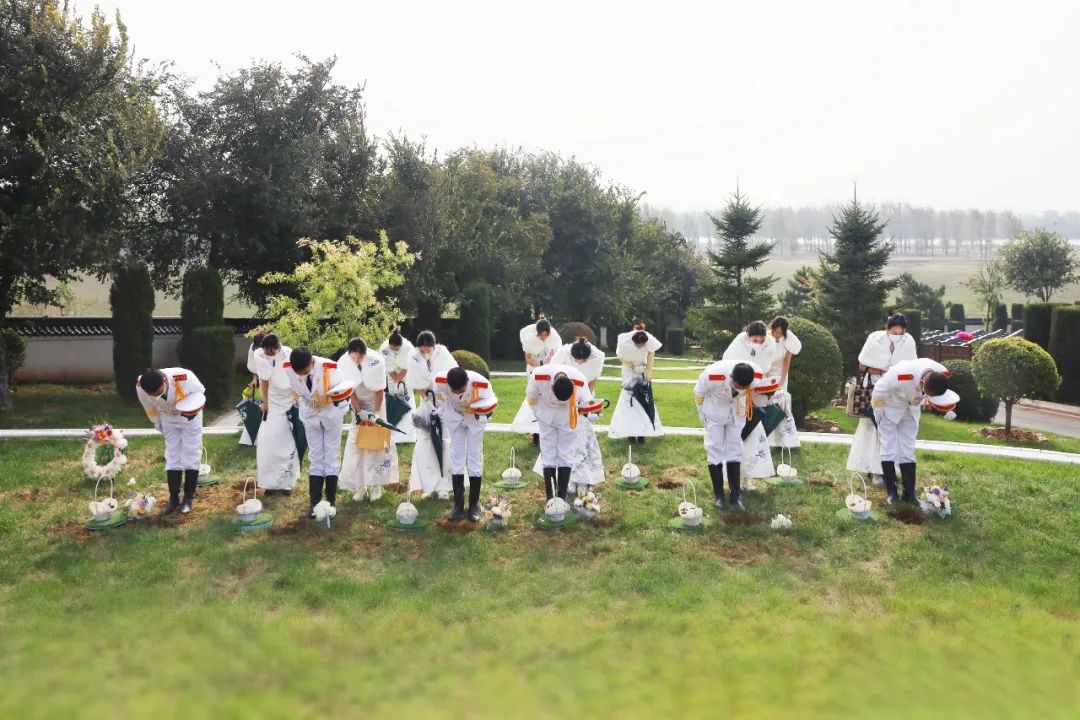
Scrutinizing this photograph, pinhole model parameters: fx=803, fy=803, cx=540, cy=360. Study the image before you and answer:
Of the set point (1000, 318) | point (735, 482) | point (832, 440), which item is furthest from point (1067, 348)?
point (1000, 318)

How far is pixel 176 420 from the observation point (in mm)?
9297

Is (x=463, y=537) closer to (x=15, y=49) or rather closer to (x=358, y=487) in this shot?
(x=358, y=487)

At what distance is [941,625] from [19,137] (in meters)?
Result: 18.0

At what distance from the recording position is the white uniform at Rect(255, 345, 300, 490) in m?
10.1

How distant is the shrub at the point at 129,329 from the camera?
1845cm

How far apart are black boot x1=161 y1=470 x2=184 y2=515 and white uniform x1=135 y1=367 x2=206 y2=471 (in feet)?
0.31

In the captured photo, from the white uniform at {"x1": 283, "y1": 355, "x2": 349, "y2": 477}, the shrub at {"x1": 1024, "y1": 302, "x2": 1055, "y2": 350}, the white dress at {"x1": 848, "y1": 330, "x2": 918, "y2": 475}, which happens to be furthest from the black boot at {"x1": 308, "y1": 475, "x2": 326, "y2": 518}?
the shrub at {"x1": 1024, "y1": 302, "x2": 1055, "y2": 350}

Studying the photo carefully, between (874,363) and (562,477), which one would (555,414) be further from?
(874,363)

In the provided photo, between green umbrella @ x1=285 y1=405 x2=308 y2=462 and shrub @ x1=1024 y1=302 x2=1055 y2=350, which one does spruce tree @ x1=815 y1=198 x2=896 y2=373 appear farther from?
green umbrella @ x1=285 y1=405 x2=308 y2=462

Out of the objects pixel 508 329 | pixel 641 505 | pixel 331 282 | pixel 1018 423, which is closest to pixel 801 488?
pixel 641 505

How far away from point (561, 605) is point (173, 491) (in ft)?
17.3

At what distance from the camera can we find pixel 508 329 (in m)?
36.5

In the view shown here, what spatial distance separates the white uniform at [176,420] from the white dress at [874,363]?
831 cm

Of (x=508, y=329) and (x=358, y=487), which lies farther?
(x=508, y=329)
